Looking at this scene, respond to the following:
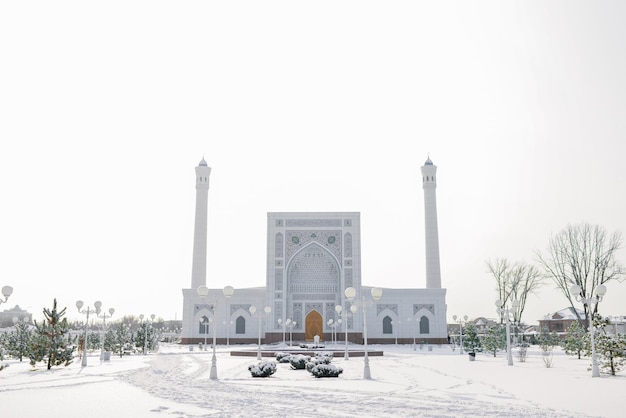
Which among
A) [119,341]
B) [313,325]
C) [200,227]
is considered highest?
[200,227]

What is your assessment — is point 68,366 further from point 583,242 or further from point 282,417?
point 583,242

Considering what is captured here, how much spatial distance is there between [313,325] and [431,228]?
51.3 feet

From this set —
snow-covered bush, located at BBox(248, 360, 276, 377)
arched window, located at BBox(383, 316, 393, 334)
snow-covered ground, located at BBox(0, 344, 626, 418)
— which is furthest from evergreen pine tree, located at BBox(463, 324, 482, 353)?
arched window, located at BBox(383, 316, 393, 334)

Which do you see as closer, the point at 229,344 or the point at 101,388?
the point at 101,388

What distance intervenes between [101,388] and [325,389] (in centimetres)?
599

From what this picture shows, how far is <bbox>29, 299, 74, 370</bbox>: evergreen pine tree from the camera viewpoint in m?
22.1

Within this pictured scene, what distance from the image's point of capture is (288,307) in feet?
177

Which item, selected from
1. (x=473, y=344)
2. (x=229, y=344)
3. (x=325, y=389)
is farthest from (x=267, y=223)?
(x=325, y=389)

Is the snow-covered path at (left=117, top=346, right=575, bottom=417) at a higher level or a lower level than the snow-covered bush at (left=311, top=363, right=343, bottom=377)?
lower

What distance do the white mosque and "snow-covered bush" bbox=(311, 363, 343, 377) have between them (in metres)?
34.8

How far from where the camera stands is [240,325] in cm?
5381

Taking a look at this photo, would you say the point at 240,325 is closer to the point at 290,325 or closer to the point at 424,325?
the point at 290,325

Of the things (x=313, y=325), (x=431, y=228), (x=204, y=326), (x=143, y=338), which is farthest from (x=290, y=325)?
(x=431, y=228)

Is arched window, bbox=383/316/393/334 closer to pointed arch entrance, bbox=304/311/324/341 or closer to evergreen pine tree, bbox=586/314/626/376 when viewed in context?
pointed arch entrance, bbox=304/311/324/341
